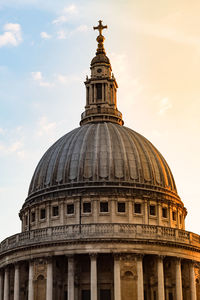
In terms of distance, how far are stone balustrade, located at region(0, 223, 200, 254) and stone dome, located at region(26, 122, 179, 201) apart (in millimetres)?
8663

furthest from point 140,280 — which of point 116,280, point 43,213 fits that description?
point 43,213

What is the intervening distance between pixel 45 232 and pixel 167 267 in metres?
15.5

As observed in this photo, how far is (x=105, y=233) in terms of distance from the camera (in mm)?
78875

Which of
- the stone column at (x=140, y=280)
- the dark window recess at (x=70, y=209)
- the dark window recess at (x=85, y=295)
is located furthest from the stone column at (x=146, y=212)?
the dark window recess at (x=85, y=295)

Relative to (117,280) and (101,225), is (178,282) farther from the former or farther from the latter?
(101,225)

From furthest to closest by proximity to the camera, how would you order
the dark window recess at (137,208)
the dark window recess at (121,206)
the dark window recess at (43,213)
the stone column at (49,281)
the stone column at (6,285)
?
1. the dark window recess at (43,213)
2. the dark window recess at (137,208)
3. the dark window recess at (121,206)
4. the stone column at (6,285)
5. the stone column at (49,281)

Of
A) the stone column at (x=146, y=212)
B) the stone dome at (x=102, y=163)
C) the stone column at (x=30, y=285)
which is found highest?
the stone dome at (x=102, y=163)

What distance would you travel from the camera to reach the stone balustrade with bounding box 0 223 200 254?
78875mm

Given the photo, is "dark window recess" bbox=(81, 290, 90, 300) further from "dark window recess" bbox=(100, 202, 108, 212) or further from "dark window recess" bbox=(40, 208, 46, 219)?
"dark window recess" bbox=(40, 208, 46, 219)

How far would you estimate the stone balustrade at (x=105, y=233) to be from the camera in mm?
78875

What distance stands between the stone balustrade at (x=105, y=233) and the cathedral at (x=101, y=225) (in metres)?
0.12

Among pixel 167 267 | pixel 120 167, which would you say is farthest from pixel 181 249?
pixel 120 167

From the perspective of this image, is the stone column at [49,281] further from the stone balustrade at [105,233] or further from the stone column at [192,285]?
the stone column at [192,285]

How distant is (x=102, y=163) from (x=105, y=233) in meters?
13.3
